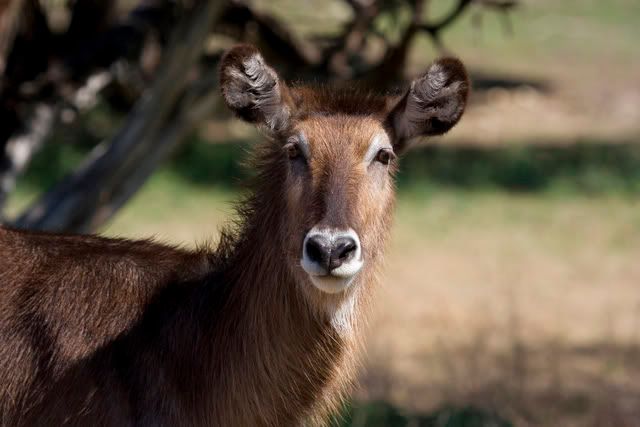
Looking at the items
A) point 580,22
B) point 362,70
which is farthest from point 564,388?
point 580,22

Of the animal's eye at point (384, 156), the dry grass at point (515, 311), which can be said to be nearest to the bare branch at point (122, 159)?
the dry grass at point (515, 311)

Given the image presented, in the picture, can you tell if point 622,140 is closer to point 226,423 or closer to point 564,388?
point 564,388

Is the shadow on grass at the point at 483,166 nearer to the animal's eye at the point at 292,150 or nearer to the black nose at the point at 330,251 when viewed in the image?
the animal's eye at the point at 292,150

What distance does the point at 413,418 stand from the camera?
7.39 meters

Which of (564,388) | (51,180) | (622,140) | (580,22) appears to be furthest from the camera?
(580,22)

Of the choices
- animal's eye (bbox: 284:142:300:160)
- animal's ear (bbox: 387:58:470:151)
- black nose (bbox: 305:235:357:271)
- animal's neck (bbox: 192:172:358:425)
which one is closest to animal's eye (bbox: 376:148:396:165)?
animal's ear (bbox: 387:58:470:151)

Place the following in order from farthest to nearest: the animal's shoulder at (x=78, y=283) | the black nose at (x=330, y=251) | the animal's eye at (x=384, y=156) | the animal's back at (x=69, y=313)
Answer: the animal's eye at (x=384, y=156) < the animal's shoulder at (x=78, y=283) < the animal's back at (x=69, y=313) < the black nose at (x=330, y=251)

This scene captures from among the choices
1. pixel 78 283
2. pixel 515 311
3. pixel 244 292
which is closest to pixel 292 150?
pixel 244 292

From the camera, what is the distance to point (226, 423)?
204 inches

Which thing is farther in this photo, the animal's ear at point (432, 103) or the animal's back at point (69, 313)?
the animal's ear at point (432, 103)

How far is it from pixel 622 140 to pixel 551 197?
2.96 m

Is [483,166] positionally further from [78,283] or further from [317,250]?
[317,250]

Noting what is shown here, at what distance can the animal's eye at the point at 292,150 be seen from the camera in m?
5.33

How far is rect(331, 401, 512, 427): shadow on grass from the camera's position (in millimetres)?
7180
